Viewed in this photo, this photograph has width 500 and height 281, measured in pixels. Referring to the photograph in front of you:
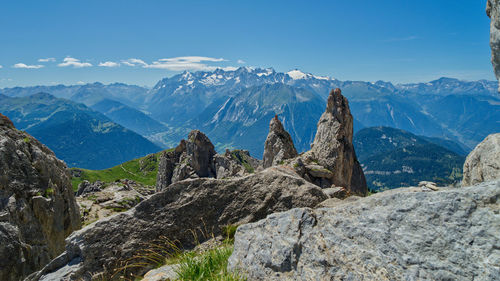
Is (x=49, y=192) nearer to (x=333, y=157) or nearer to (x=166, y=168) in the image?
(x=333, y=157)

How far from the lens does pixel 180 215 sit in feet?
35.8

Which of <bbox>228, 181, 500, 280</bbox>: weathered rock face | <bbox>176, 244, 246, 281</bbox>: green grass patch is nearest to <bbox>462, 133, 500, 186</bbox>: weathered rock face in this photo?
<bbox>228, 181, 500, 280</bbox>: weathered rock face

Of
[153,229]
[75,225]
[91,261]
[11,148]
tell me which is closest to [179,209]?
[153,229]

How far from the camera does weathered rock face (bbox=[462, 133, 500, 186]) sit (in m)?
14.6

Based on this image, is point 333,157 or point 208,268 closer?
point 208,268

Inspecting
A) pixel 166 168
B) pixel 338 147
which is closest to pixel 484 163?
pixel 338 147

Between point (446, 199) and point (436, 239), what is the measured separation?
30.2 inches

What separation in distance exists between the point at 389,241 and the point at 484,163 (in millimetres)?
14395

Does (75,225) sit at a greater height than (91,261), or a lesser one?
lesser

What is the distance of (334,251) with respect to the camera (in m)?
6.08

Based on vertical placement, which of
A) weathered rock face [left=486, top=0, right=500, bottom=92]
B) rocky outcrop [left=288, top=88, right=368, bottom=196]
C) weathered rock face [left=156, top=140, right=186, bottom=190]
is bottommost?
weathered rock face [left=156, top=140, right=186, bottom=190]

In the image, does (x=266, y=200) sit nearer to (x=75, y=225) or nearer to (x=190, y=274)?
(x=190, y=274)

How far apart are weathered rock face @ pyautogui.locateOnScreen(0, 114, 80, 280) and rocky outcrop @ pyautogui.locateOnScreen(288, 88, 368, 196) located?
2901 centimetres

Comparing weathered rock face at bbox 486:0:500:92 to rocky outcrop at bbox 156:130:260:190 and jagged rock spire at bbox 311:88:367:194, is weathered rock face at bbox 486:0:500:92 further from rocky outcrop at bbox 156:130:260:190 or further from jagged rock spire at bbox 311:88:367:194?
rocky outcrop at bbox 156:130:260:190
